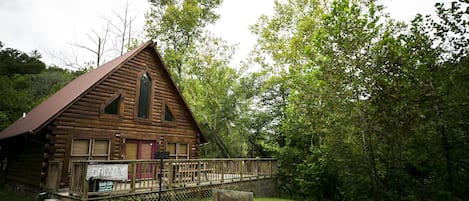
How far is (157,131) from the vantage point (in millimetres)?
12430

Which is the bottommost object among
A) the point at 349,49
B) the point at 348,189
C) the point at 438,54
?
the point at 348,189

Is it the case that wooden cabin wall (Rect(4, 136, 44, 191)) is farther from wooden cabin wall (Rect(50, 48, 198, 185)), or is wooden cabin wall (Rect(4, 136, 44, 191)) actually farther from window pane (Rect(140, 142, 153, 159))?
window pane (Rect(140, 142, 153, 159))

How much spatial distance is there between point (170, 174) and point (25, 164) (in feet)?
21.6

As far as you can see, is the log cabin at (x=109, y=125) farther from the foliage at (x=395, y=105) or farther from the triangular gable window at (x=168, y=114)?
the foliage at (x=395, y=105)

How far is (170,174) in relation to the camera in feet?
29.7

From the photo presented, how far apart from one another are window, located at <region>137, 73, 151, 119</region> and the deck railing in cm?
221

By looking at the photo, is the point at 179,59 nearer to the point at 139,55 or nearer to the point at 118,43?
the point at 118,43

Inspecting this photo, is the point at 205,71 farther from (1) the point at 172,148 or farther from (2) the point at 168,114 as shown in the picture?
(1) the point at 172,148

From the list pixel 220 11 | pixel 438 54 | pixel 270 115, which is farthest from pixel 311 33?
pixel 438 54

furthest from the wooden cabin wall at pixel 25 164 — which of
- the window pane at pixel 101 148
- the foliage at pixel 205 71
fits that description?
the foliage at pixel 205 71

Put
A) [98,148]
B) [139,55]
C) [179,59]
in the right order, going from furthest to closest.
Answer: [179,59] < [139,55] < [98,148]

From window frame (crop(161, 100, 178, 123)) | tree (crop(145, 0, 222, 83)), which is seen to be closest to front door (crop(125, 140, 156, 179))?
window frame (crop(161, 100, 178, 123))

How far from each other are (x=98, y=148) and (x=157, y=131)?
8.70 ft

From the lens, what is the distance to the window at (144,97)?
471 inches
